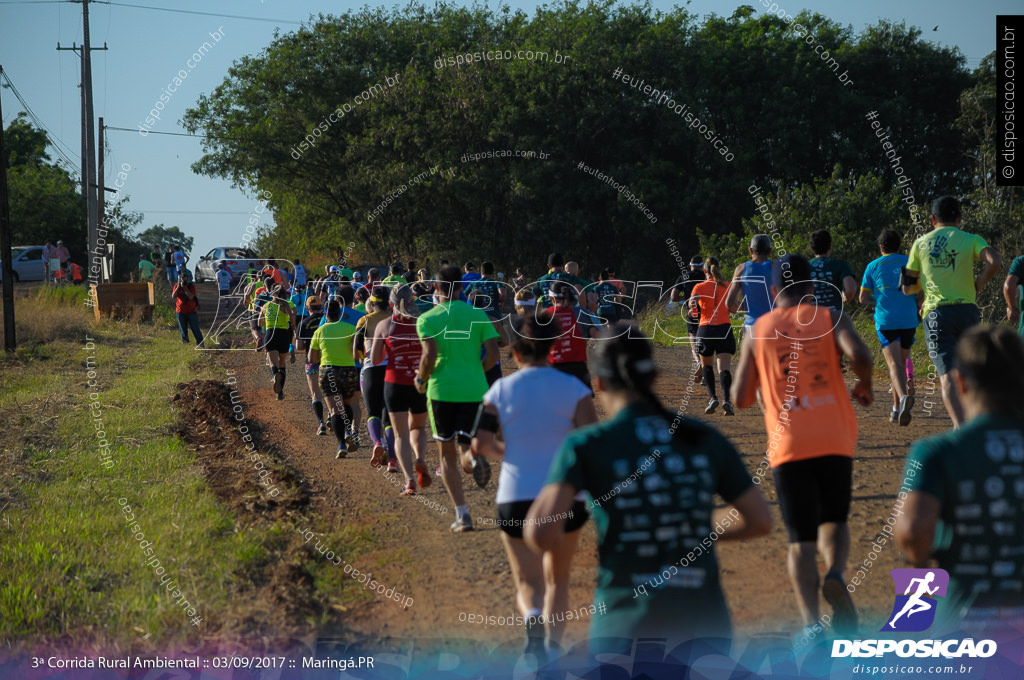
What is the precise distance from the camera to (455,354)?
735 cm

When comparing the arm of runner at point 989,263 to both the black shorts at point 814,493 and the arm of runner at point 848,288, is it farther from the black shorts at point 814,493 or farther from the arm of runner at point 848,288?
the black shorts at point 814,493

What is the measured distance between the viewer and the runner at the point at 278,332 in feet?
48.2

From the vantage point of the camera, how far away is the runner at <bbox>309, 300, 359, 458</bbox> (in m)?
10.6

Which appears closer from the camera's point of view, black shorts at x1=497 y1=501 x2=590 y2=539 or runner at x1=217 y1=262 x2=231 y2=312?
black shorts at x1=497 y1=501 x2=590 y2=539

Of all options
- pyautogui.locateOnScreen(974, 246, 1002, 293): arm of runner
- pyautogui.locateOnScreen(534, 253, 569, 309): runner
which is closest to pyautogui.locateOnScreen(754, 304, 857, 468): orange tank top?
pyautogui.locateOnScreen(974, 246, 1002, 293): arm of runner

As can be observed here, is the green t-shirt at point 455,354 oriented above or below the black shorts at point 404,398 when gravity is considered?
above

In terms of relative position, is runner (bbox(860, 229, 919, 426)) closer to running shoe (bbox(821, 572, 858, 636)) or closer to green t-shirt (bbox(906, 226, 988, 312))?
green t-shirt (bbox(906, 226, 988, 312))

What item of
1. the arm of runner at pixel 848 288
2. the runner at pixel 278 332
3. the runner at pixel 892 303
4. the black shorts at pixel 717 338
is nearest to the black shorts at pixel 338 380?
the black shorts at pixel 717 338

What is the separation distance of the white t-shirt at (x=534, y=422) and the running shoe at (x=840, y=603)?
1.42 m

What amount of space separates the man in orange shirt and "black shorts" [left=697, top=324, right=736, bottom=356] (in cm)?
613

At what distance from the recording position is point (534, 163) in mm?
32094

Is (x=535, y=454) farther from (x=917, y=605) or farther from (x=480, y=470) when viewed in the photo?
(x=917, y=605)

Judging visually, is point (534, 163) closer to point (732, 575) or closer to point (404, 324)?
point (404, 324)

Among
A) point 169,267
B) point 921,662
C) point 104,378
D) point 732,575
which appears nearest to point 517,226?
point 169,267
